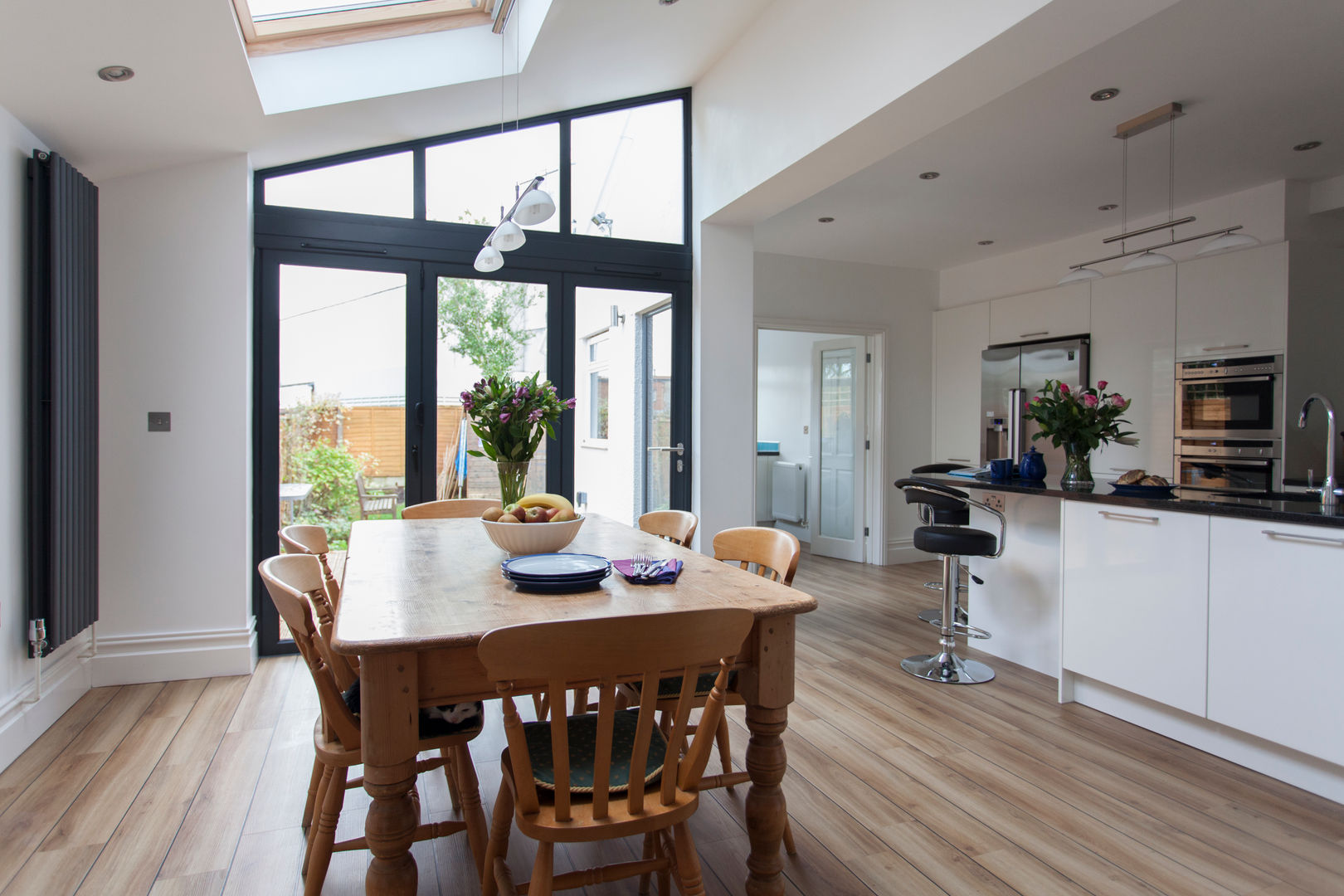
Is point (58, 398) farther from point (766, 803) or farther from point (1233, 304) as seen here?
point (1233, 304)

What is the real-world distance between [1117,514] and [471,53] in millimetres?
3560

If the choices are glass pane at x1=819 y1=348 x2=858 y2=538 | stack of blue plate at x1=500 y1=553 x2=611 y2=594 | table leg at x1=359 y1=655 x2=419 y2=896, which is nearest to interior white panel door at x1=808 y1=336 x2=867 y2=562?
glass pane at x1=819 y1=348 x2=858 y2=538

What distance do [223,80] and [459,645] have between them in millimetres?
2568

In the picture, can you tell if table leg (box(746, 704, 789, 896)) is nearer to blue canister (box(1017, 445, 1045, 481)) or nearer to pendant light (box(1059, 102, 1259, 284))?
blue canister (box(1017, 445, 1045, 481))

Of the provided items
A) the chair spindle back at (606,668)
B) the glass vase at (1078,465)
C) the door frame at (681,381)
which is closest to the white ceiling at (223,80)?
the door frame at (681,381)

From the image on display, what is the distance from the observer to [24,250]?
2766 mm

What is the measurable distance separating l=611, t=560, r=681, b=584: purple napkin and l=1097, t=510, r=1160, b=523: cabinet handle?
197cm

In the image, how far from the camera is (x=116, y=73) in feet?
8.21

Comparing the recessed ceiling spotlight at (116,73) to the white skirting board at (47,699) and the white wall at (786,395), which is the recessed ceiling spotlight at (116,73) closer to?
the white skirting board at (47,699)

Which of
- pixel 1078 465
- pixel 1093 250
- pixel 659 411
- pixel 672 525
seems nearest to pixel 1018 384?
pixel 1093 250

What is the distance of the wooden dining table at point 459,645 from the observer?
52.5 inches

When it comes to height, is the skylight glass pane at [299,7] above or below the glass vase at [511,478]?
above

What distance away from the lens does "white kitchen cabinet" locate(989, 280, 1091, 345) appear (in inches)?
206

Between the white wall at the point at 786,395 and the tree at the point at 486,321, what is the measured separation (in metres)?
3.47
